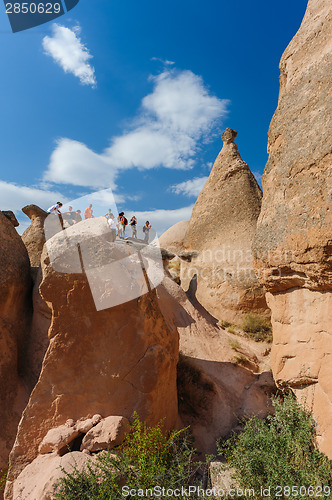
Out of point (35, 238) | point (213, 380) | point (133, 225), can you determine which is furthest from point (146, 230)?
point (213, 380)

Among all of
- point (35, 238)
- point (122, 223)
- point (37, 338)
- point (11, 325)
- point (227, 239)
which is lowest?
point (37, 338)

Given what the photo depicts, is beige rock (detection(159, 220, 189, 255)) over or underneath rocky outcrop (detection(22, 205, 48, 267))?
over

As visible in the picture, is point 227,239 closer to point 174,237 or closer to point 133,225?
point 133,225

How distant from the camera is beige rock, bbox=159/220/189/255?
1734cm

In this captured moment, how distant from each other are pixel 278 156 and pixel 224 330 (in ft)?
19.5

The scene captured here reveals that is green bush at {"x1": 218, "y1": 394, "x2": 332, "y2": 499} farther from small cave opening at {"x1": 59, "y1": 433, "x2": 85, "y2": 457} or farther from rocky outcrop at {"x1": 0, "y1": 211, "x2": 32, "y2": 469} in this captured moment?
rocky outcrop at {"x1": 0, "y1": 211, "x2": 32, "y2": 469}

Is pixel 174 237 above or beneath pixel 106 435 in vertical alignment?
above

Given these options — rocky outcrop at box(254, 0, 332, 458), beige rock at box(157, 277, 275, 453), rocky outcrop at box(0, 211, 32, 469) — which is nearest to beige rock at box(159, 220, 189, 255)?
beige rock at box(157, 277, 275, 453)

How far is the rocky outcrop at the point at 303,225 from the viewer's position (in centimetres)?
270

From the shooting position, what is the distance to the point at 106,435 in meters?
3.08

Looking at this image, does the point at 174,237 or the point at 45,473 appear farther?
the point at 174,237

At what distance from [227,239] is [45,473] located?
7.74 m

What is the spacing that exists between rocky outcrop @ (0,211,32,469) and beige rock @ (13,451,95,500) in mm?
1054

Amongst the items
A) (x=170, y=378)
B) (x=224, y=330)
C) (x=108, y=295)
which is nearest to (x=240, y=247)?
(x=224, y=330)
